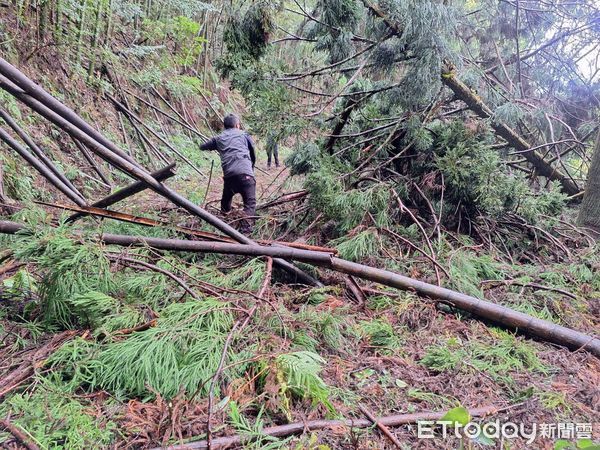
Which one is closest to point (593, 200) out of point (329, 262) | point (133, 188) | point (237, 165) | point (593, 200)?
point (593, 200)

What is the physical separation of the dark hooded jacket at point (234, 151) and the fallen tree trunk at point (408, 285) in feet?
6.97

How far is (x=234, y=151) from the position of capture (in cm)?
516

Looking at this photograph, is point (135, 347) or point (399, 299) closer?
point (135, 347)

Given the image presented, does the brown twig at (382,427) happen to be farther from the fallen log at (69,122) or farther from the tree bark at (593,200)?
the tree bark at (593,200)

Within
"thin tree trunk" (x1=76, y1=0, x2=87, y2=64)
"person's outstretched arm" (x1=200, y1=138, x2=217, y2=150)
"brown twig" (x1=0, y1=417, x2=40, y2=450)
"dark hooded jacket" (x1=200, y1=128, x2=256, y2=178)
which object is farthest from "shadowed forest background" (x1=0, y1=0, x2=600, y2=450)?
"person's outstretched arm" (x1=200, y1=138, x2=217, y2=150)

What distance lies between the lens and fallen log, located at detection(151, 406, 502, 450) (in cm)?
163

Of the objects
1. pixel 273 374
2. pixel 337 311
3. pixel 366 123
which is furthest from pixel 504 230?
pixel 273 374

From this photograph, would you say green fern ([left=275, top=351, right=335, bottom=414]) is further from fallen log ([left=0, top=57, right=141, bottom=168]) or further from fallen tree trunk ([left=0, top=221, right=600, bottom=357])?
fallen log ([left=0, top=57, right=141, bottom=168])

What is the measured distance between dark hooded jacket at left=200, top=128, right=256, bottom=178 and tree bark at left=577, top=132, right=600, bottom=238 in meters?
4.36

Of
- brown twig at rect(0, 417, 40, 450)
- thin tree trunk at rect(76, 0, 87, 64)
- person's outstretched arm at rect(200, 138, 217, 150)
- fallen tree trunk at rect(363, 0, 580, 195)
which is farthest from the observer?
thin tree trunk at rect(76, 0, 87, 64)

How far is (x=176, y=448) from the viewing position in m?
1.58

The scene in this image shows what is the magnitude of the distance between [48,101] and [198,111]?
1134 centimetres

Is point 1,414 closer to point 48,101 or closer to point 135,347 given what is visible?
point 135,347

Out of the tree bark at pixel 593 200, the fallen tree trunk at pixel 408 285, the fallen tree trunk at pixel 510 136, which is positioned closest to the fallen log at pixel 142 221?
the fallen tree trunk at pixel 408 285
